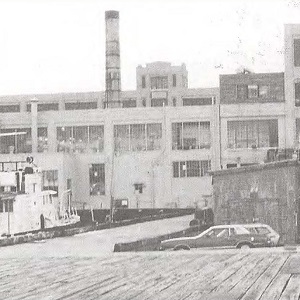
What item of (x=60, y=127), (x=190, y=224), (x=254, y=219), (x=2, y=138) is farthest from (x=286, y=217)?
(x=2, y=138)

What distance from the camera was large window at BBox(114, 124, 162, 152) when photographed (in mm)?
5324

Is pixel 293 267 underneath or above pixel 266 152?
underneath

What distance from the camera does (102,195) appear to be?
540 centimetres

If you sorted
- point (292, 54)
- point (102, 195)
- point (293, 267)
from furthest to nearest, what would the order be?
point (102, 195)
point (292, 54)
point (293, 267)

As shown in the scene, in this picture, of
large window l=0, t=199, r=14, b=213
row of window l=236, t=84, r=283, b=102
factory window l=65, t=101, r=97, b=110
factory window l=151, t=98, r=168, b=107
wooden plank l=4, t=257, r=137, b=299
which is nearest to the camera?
wooden plank l=4, t=257, r=137, b=299

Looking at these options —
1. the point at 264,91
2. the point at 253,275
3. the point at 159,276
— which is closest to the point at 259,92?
the point at 264,91

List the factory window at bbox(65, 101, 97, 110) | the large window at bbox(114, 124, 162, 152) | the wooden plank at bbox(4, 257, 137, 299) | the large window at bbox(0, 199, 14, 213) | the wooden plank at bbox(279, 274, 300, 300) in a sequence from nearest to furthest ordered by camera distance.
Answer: the wooden plank at bbox(279, 274, 300, 300) → the wooden plank at bbox(4, 257, 137, 299) → the factory window at bbox(65, 101, 97, 110) → the large window at bbox(114, 124, 162, 152) → the large window at bbox(0, 199, 14, 213)

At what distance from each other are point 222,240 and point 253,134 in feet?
2.37

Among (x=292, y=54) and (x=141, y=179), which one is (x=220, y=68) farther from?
(x=141, y=179)

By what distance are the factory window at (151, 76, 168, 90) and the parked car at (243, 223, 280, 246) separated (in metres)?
1.05

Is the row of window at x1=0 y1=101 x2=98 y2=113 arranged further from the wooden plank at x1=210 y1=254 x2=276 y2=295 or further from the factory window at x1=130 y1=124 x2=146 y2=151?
the wooden plank at x1=210 y1=254 x2=276 y2=295

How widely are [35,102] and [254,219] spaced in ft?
5.17

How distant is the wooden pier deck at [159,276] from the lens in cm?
396

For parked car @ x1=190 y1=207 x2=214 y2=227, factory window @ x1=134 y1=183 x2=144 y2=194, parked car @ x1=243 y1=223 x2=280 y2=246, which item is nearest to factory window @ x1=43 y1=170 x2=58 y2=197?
factory window @ x1=134 y1=183 x2=144 y2=194
